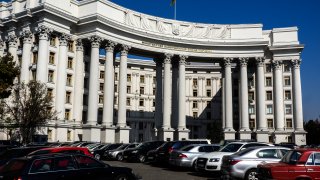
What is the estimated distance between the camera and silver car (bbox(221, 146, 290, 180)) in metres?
17.0

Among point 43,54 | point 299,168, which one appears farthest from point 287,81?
point 299,168

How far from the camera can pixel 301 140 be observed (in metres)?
64.6

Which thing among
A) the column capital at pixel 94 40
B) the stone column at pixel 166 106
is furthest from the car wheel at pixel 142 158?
the stone column at pixel 166 106

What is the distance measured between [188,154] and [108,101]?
33872 millimetres

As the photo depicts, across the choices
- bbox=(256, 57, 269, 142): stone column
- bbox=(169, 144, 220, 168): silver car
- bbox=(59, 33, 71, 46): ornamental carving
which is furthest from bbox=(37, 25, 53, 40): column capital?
bbox=(256, 57, 269, 142): stone column

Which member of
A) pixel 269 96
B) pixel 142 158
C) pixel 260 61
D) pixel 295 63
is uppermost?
pixel 260 61

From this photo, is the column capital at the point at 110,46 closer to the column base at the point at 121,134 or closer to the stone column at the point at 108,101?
the stone column at the point at 108,101

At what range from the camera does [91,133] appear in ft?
175

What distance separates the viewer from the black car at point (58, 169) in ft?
40.4

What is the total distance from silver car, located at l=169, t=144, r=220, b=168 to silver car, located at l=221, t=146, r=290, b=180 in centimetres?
557

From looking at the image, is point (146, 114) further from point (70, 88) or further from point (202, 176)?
point (202, 176)

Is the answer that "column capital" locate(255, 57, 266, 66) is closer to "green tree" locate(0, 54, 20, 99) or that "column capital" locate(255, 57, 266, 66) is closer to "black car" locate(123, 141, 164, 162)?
"black car" locate(123, 141, 164, 162)

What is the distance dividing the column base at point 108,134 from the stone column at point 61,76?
6.46 metres

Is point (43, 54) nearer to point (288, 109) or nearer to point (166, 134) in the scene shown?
point (166, 134)
